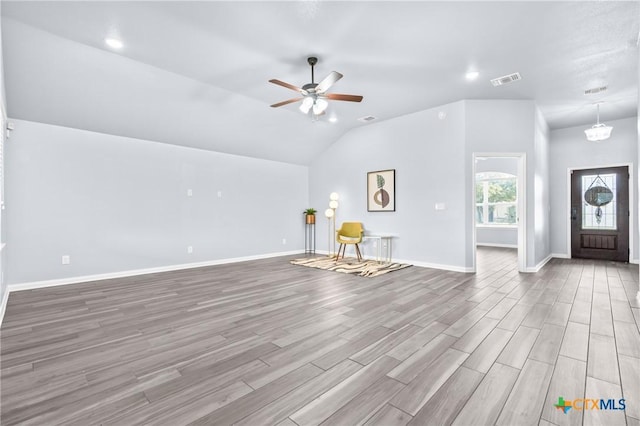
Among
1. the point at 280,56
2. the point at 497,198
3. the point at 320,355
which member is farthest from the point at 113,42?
the point at 497,198

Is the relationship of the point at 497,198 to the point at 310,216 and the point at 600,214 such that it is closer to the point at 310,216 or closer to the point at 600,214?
the point at 600,214

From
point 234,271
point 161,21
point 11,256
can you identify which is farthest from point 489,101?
point 11,256

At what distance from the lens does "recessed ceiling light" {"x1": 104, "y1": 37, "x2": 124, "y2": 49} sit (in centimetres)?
347

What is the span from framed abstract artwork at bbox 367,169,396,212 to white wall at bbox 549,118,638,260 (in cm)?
412

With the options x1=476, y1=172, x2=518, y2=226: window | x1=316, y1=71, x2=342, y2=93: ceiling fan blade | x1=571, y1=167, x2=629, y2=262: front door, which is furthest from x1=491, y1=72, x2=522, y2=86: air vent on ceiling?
x1=476, y1=172, x2=518, y2=226: window

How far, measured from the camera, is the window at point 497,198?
931 centimetres

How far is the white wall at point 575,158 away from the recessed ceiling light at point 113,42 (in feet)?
28.9

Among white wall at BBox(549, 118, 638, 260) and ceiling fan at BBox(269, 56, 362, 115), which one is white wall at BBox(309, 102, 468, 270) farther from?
white wall at BBox(549, 118, 638, 260)

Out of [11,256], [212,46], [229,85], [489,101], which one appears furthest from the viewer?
[489,101]

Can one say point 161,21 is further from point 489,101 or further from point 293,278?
point 489,101

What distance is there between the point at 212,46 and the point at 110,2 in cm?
104

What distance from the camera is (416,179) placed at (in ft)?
20.0

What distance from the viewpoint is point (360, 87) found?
15.9 feet

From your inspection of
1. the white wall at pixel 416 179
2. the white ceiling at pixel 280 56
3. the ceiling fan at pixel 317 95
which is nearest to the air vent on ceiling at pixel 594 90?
the white ceiling at pixel 280 56
